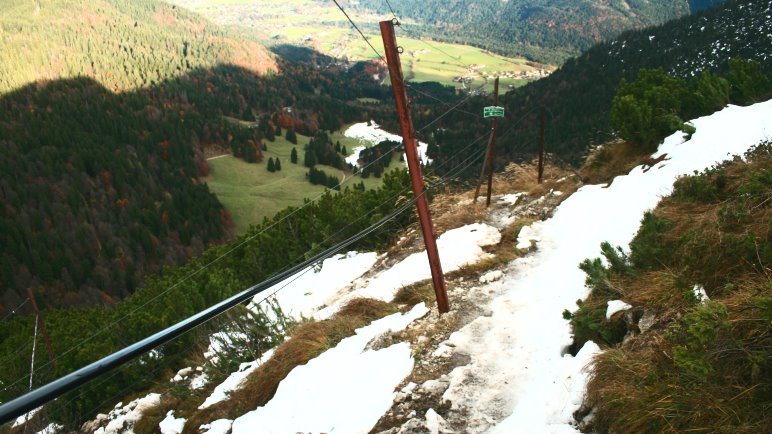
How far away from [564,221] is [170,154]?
11608 cm

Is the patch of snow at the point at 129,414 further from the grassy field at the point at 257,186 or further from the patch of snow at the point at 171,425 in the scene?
the grassy field at the point at 257,186

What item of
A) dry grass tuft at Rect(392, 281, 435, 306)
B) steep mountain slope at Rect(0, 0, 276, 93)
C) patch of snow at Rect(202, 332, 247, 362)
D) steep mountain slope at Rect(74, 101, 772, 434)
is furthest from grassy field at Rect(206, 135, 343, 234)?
dry grass tuft at Rect(392, 281, 435, 306)

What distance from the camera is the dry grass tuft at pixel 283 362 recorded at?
23.1 ft

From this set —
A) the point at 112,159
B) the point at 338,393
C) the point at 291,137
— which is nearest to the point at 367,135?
the point at 291,137

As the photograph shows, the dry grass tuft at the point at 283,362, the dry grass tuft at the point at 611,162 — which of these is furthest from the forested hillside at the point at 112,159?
the dry grass tuft at the point at 611,162

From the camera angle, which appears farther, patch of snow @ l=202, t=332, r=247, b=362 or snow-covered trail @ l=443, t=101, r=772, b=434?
patch of snow @ l=202, t=332, r=247, b=362

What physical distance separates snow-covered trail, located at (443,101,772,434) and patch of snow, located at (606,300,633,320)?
506mm

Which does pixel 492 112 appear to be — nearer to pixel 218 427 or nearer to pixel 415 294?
pixel 415 294

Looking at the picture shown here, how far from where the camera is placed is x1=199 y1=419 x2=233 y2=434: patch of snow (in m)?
6.45

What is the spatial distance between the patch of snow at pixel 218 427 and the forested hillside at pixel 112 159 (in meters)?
70.8

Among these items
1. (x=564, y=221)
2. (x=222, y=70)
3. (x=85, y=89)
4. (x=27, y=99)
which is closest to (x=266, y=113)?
(x=222, y=70)

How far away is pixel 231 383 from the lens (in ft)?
26.9

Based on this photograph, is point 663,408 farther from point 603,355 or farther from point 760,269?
point 760,269

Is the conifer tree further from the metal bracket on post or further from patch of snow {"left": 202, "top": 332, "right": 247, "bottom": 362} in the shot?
patch of snow {"left": 202, "top": 332, "right": 247, "bottom": 362}
